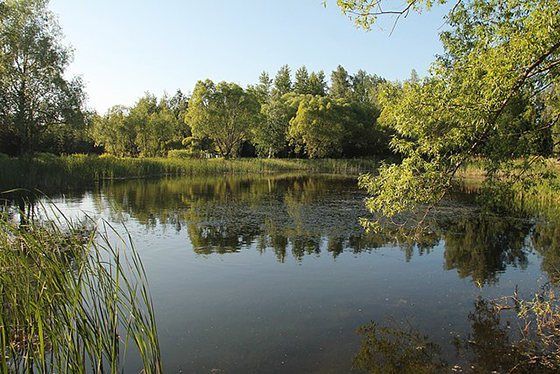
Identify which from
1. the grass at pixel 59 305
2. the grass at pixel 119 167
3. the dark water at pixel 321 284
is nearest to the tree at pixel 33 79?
the grass at pixel 119 167

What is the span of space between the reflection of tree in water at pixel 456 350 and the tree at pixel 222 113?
42.0 m

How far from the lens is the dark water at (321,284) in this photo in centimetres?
505

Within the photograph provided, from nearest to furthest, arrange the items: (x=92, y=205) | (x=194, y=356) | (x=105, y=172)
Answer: (x=194, y=356)
(x=92, y=205)
(x=105, y=172)

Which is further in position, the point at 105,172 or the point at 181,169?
the point at 181,169

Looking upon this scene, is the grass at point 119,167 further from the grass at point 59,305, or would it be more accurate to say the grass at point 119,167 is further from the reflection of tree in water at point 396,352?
the reflection of tree in water at point 396,352

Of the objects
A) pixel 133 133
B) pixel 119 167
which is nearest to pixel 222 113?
pixel 133 133

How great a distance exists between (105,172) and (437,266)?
27259 mm

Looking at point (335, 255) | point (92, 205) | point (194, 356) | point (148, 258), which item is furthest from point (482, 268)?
point (92, 205)

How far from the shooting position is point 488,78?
5465 mm

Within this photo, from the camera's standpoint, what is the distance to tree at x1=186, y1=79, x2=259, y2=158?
4544cm

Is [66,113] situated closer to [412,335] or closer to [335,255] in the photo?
[335,255]

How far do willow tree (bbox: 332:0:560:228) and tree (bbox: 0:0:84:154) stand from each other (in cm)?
2333

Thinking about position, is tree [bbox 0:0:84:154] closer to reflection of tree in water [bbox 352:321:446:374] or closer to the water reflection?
the water reflection

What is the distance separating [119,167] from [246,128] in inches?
756
